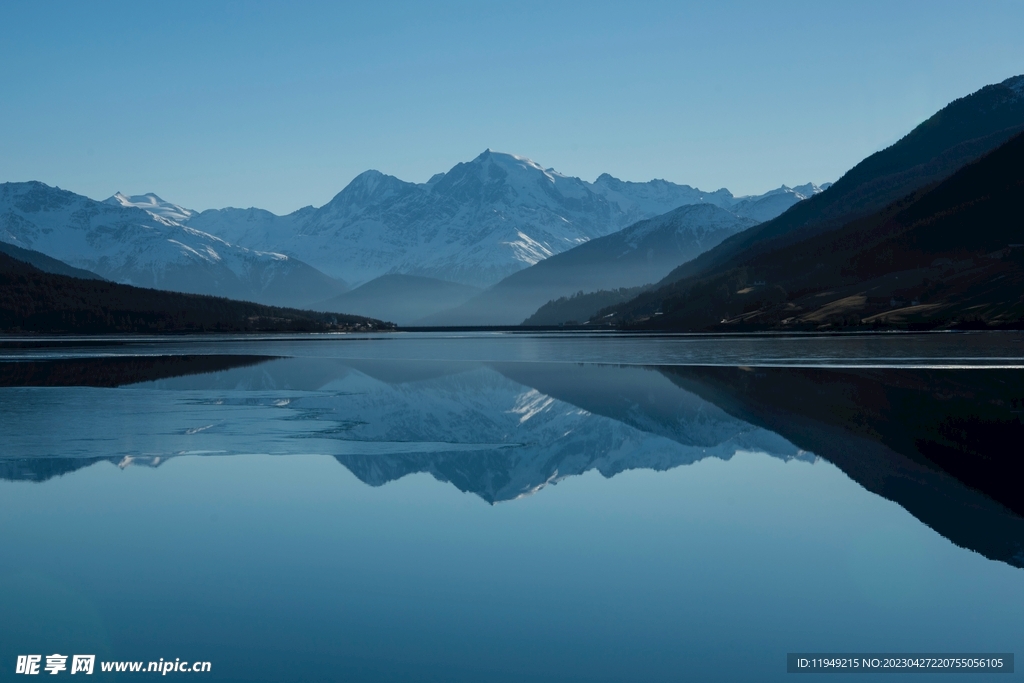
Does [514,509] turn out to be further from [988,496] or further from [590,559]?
[988,496]

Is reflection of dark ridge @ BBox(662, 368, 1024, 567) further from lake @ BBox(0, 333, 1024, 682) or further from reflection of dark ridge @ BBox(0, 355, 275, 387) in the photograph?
reflection of dark ridge @ BBox(0, 355, 275, 387)

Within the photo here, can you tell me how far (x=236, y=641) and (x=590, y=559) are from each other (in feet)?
28.4

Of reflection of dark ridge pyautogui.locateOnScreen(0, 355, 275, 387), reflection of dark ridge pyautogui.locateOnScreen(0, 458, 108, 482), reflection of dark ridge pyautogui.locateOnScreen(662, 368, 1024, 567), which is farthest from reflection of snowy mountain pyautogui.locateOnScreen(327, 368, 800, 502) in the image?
reflection of dark ridge pyautogui.locateOnScreen(0, 355, 275, 387)

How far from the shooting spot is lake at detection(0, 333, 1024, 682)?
16516mm

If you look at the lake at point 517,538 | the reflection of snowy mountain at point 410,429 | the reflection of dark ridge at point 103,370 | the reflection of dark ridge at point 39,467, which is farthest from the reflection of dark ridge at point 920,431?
the reflection of dark ridge at point 103,370

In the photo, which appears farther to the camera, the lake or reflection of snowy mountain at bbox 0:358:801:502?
reflection of snowy mountain at bbox 0:358:801:502

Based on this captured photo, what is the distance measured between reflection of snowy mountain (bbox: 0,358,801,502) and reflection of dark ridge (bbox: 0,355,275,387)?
7.74 metres

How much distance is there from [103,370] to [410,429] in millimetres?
59117

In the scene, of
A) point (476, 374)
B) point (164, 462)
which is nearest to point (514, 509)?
point (164, 462)

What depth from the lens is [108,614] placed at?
712 inches

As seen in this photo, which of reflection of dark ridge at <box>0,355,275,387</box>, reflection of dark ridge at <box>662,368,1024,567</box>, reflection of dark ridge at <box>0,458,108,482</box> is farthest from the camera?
reflection of dark ridge at <box>0,355,275,387</box>

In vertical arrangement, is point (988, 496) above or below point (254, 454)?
below

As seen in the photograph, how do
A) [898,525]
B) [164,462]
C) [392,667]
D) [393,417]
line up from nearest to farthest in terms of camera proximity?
[392,667] < [898,525] < [164,462] < [393,417]

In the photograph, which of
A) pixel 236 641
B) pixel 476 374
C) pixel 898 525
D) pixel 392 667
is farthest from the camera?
pixel 476 374
